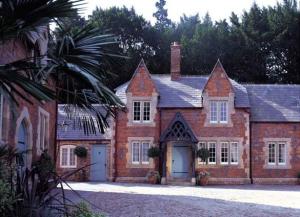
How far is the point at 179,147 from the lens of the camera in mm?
30781

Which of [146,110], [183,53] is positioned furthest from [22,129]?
[183,53]

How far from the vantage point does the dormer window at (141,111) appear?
102ft

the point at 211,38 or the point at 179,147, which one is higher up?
the point at 211,38

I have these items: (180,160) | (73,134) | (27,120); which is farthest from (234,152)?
(27,120)

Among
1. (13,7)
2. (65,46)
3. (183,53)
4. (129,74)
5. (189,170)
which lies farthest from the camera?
(183,53)

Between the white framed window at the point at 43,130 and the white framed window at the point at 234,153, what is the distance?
48.1ft

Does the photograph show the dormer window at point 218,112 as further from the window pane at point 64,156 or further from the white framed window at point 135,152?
the window pane at point 64,156

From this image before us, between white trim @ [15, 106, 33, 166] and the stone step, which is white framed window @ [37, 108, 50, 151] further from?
the stone step

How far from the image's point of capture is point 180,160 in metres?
30.6

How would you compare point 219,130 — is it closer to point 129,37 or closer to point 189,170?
point 189,170

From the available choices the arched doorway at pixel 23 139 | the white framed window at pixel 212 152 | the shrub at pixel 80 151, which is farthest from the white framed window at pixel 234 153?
the arched doorway at pixel 23 139

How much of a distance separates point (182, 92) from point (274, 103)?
20.1 ft

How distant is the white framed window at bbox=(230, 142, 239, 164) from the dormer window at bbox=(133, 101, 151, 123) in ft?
17.9

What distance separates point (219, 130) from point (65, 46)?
20.9 m
